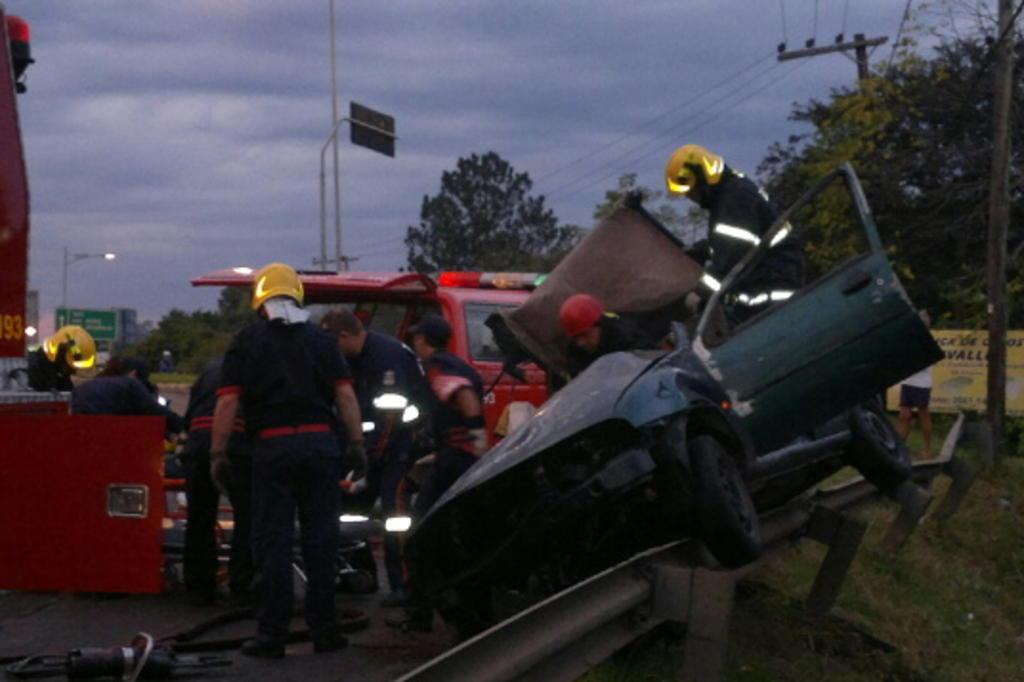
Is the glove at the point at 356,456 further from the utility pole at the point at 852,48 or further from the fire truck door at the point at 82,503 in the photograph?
the utility pole at the point at 852,48

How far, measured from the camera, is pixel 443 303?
1401 cm

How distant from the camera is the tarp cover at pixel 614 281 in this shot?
33.5 feet

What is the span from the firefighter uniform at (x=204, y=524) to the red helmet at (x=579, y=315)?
6.74 ft

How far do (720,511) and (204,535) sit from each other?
3661 mm

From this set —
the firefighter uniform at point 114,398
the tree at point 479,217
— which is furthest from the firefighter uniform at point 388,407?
the tree at point 479,217

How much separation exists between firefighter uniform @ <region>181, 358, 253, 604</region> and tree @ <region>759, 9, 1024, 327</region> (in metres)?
26.4

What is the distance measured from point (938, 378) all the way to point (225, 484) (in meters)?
22.1

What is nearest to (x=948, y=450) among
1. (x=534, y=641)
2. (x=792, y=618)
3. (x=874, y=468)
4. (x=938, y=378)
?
(x=874, y=468)

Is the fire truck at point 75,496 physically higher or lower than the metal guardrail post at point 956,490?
higher

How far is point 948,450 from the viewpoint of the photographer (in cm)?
1411

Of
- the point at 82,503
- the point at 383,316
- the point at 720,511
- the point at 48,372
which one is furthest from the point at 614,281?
the point at 48,372

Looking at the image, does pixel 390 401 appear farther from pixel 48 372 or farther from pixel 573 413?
pixel 48 372

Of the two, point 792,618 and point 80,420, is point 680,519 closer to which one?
point 792,618

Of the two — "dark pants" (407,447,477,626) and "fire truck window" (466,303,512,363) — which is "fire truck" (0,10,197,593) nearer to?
"dark pants" (407,447,477,626)
